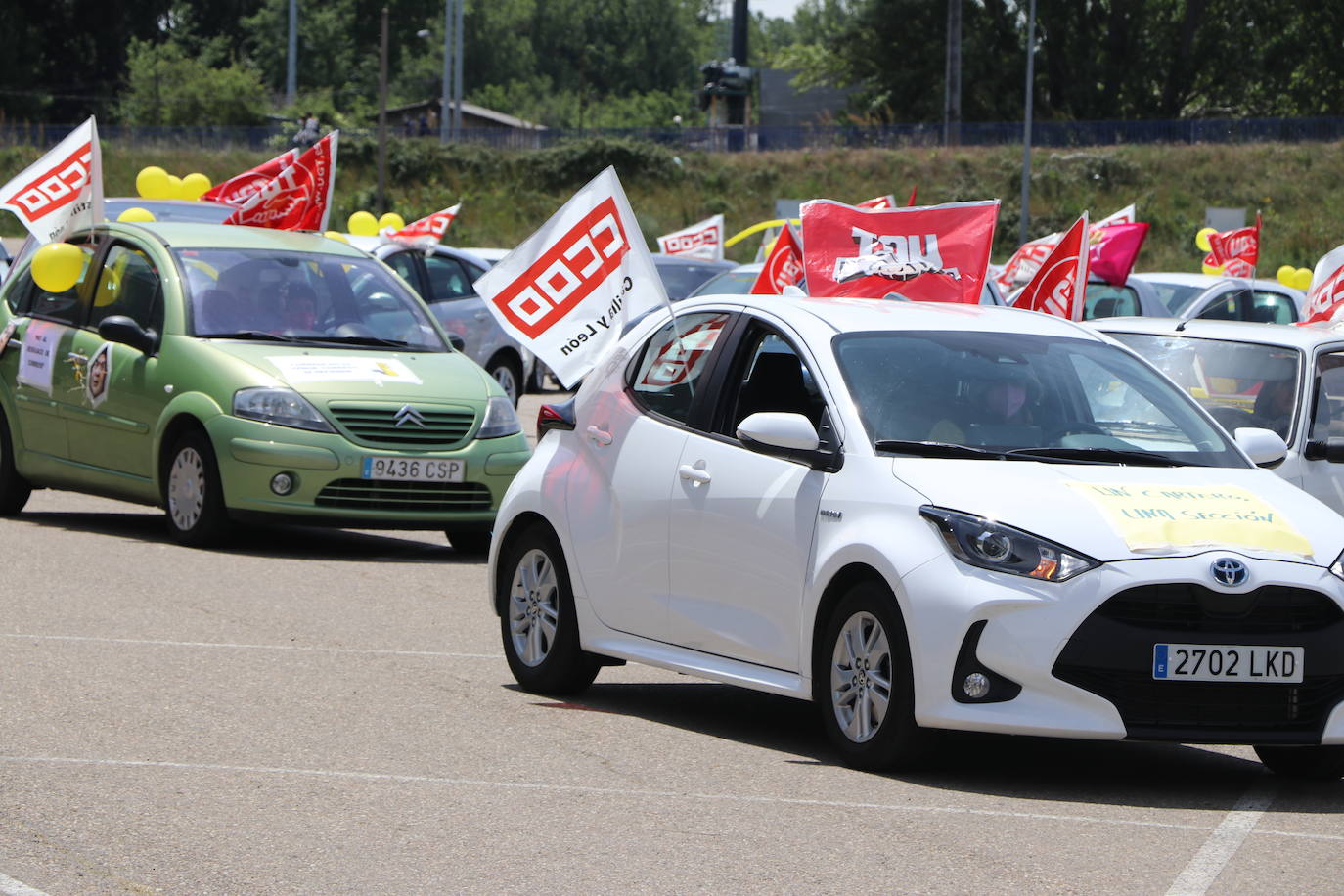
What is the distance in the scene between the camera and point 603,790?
656cm

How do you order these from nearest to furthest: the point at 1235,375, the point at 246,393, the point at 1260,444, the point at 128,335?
the point at 1260,444 → the point at 1235,375 → the point at 246,393 → the point at 128,335

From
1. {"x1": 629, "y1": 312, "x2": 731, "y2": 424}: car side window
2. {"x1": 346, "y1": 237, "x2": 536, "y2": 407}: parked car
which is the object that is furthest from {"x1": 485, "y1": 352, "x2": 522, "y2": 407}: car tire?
{"x1": 629, "y1": 312, "x2": 731, "y2": 424}: car side window

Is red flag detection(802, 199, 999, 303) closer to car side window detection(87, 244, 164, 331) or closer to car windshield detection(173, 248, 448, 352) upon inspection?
car windshield detection(173, 248, 448, 352)

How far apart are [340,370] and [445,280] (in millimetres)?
10100

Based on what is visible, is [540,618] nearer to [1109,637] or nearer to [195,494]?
[1109,637]

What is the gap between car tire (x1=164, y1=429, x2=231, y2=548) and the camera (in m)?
12.6

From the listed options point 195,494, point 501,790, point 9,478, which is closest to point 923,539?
point 501,790

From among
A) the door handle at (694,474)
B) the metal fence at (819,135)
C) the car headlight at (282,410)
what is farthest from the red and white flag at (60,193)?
the metal fence at (819,135)

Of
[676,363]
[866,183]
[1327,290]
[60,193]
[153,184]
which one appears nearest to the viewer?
[676,363]

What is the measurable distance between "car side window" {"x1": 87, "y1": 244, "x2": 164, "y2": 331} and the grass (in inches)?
1861

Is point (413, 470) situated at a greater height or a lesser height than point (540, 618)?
lesser

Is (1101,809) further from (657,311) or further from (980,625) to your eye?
(657,311)

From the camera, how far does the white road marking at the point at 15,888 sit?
202 inches

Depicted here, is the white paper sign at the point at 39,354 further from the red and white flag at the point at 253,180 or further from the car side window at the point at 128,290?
the red and white flag at the point at 253,180
